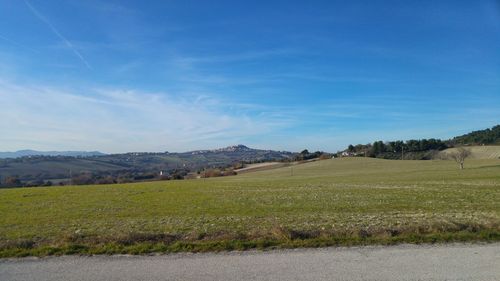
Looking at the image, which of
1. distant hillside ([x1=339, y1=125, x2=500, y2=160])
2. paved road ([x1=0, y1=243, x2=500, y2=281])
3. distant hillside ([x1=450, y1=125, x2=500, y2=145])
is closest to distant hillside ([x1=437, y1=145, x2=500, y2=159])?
distant hillside ([x1=339, y1=125, x2=500, y2=160])

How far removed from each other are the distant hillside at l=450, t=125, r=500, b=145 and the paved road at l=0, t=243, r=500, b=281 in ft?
502

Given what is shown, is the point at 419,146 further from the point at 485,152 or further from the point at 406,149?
the point at 485,152

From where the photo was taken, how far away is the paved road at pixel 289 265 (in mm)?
7824

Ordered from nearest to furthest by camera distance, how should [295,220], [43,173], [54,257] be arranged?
[54,257]
[295,220]
[43,173]

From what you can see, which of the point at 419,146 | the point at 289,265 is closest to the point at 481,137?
the point at 419,146

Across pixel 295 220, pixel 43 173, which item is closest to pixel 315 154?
pixel 43 173

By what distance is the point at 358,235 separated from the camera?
10875 mm

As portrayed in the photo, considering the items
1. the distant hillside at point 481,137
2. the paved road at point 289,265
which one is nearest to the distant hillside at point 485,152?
the distant hillside at point 481,137

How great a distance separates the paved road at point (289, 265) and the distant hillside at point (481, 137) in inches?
6021

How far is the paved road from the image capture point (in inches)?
308

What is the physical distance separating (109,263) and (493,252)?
26.4 ft

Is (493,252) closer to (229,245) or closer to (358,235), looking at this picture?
(358,235)

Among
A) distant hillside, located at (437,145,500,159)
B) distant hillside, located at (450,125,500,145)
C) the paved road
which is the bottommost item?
the paved road

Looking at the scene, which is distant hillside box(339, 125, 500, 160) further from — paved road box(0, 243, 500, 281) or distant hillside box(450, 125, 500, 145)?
paved road box(0, 243, 500, 281)
